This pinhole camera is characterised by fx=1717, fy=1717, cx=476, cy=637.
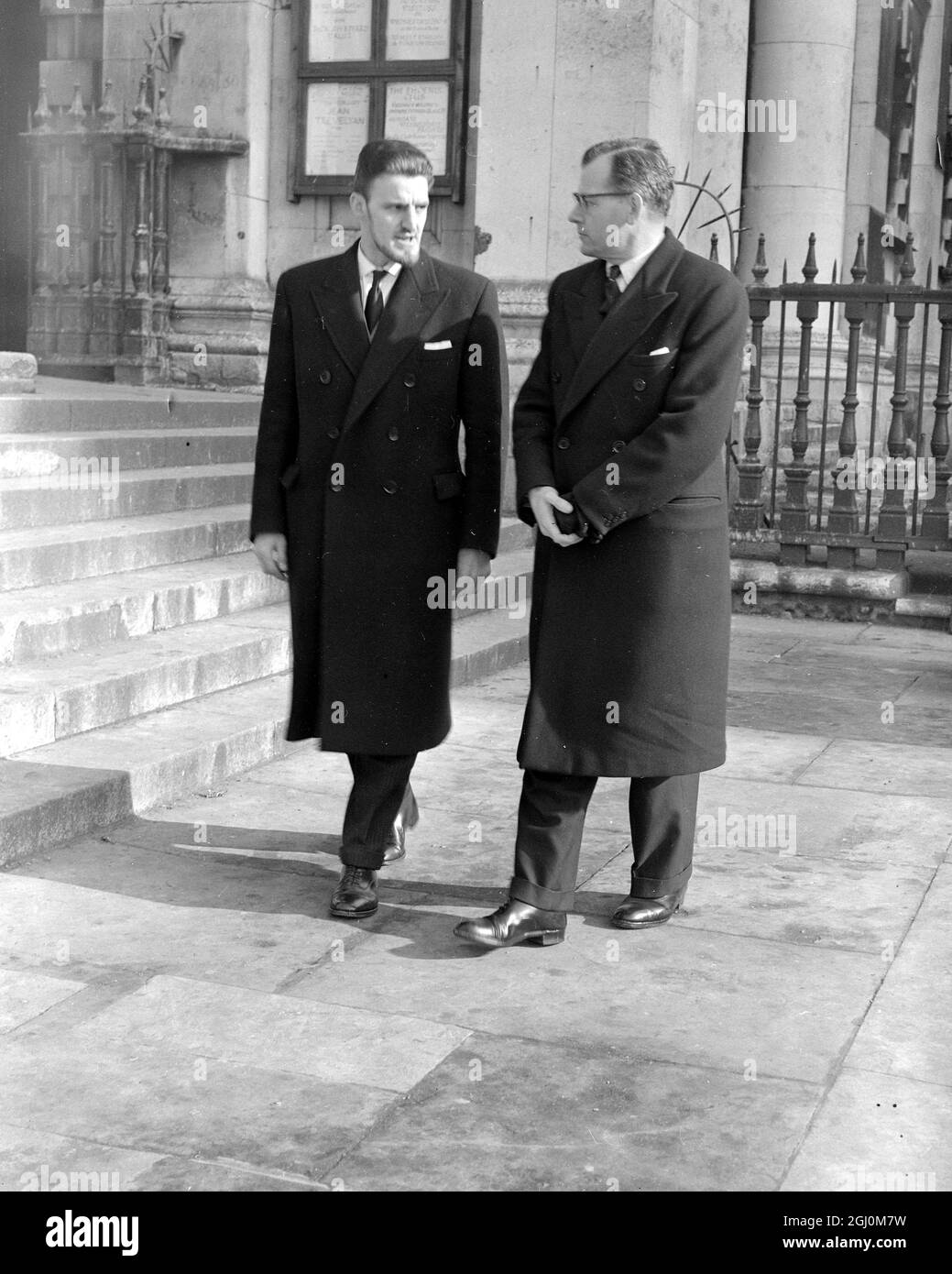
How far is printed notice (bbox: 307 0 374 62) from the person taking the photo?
38.1 feet

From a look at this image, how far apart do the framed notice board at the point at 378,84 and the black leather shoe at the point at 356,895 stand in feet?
25.8

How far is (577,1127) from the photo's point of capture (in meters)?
3.28

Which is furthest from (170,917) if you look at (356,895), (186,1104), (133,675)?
(133,675)

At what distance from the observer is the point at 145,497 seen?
7812 millimetres

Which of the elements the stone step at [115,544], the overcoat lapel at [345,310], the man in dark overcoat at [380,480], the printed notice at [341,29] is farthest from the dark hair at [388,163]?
the printed notice at [341,29]

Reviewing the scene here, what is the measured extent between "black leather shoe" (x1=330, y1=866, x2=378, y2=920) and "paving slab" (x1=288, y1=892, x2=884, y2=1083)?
0.31ft

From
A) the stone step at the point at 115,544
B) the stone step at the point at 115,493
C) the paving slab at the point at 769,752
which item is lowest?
the paving slab at the point at 769,752

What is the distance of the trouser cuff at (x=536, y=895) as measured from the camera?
4301 mm

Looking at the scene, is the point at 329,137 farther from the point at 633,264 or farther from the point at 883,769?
the point at 633,264

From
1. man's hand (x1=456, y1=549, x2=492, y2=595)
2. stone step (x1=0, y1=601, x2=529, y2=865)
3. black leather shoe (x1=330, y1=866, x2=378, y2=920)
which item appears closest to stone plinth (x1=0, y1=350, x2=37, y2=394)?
stone step (x1=0, y1=601, x2=529, y2=865)

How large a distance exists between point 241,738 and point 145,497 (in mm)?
2265

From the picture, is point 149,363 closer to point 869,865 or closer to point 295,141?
point 295,141

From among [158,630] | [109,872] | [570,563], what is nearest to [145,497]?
[158,630]

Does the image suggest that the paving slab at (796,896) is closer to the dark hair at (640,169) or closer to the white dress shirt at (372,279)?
the white dress shirt at (372,279)
